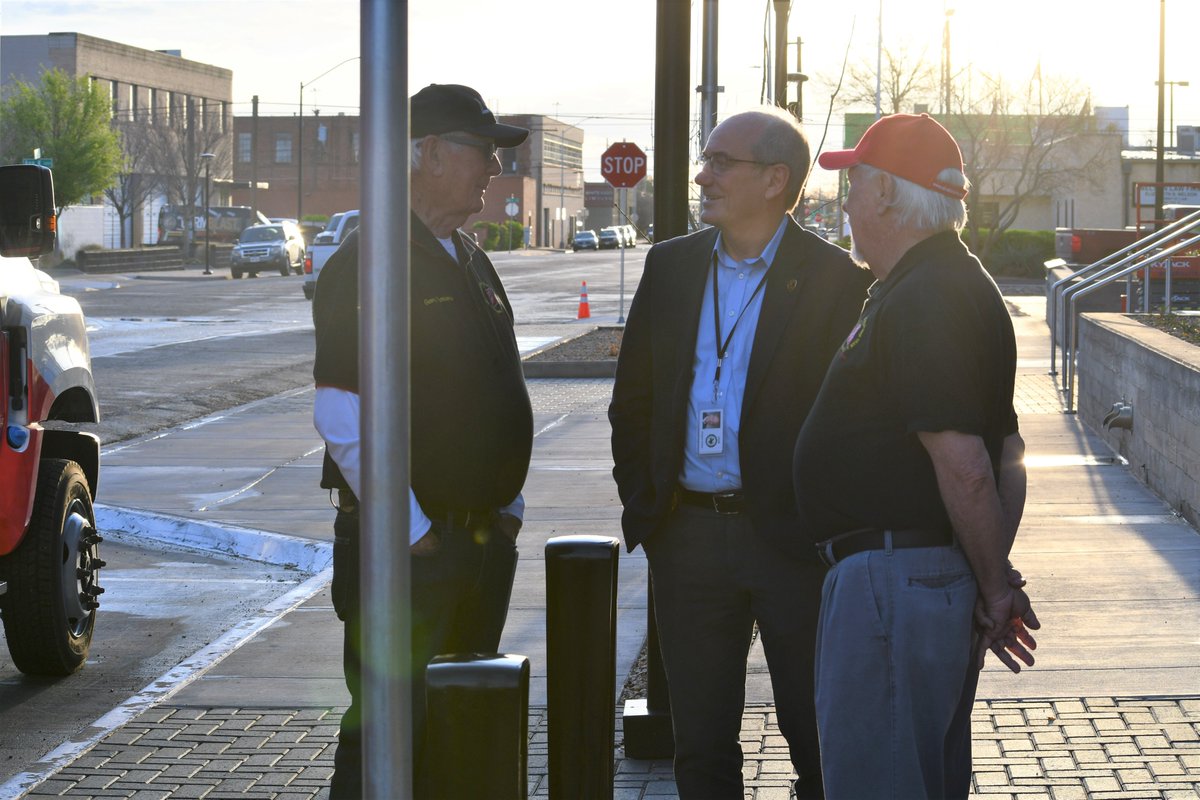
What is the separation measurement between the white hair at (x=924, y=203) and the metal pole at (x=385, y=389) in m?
1.45

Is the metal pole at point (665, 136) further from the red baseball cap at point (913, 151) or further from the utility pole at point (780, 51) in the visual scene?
the utility pole at point (780, 51)

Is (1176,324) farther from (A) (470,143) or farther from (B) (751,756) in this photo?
(A) (470,143)

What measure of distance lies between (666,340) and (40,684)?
3683mm

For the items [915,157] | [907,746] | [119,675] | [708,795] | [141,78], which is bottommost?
[119,675]

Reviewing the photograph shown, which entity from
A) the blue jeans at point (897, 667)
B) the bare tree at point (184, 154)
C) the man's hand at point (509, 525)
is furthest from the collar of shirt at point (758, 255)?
the bare tree at point (184, 154)

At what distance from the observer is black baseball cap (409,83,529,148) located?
367 cm

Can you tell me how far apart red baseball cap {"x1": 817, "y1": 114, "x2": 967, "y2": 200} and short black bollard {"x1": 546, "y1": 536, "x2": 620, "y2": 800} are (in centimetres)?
96

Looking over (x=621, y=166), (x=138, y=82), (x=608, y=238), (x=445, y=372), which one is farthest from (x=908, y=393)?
(x=608, y=238)

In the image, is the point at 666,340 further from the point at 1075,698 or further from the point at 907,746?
the point at 1075,698

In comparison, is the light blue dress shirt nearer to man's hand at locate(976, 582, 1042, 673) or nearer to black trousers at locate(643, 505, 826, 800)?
Answer: black trousers at locate(643, 505, 826, 800)

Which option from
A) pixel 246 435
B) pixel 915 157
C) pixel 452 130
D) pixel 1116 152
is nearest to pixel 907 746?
pixel 915 157

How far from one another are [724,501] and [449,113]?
1.12 metres

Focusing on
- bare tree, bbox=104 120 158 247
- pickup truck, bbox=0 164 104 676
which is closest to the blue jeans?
pickup truck, bbox=0 164 104 676

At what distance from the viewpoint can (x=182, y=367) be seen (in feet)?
67.3
